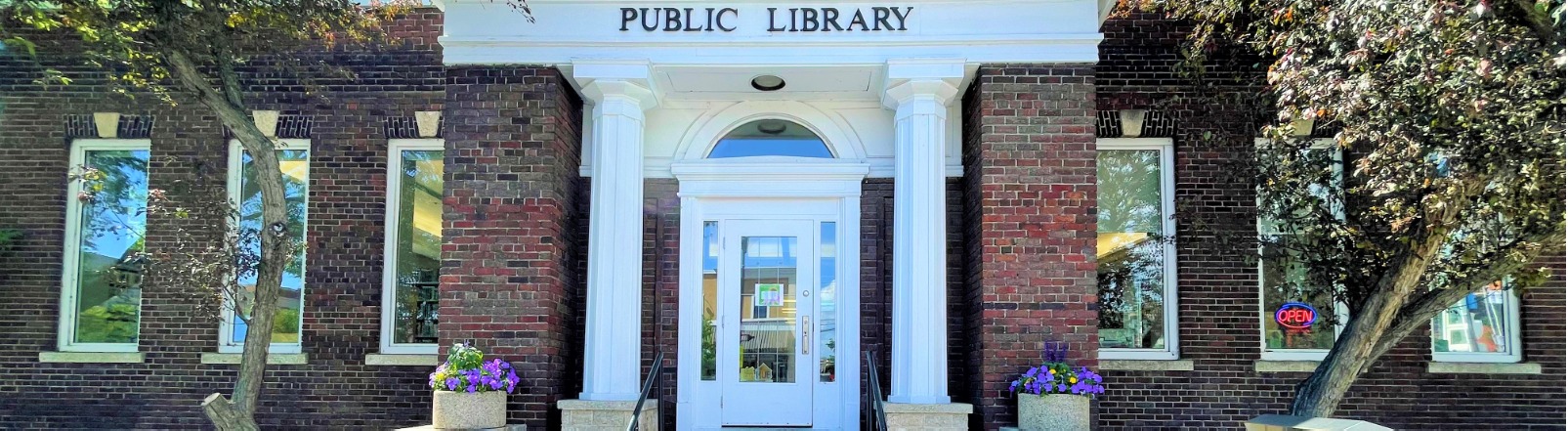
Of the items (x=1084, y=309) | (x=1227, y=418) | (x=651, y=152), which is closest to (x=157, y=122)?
(x=651, y=152)

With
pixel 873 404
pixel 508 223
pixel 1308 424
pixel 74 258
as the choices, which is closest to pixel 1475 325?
pixel 1308 424

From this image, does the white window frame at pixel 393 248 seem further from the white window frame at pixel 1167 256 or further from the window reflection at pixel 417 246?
the white window frame at pixel 1167 256

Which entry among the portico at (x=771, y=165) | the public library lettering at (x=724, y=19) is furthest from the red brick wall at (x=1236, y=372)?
the public library lettering at (x=724, y=19)

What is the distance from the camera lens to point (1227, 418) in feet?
30.6

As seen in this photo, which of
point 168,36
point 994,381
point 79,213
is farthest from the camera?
point 79,213

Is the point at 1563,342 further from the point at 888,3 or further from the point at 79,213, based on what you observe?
the point at 79,213

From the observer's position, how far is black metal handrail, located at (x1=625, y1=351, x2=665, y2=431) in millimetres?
7730

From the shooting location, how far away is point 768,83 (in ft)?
30.1

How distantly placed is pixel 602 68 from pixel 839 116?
6.44ft

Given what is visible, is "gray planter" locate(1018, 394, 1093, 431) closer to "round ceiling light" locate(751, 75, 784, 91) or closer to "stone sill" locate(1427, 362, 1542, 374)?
"round ceiling light" locate(751, 75, 784, 91)

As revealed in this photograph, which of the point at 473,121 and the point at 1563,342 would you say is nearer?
the point at 473,121

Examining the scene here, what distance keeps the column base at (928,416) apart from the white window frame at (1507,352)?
160 inches

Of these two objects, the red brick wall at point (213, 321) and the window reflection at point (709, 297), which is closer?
the window reflection at point (709, 297)

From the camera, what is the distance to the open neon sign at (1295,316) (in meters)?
9.46
